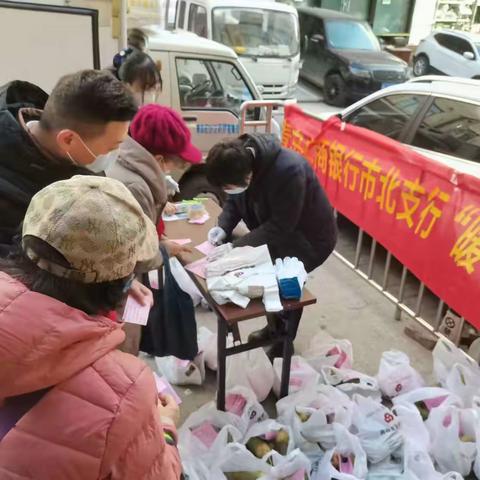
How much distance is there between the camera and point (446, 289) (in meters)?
3.25

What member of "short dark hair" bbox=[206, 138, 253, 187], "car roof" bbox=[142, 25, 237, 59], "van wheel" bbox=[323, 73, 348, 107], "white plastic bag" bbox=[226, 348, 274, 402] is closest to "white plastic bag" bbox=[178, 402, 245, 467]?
"white plastic bag" bbox=[226, 348, 274, 402]

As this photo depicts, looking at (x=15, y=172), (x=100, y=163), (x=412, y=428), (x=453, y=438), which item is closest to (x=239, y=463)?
(x=412, y=428)

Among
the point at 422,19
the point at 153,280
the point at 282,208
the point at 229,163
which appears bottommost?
the point at 153,280

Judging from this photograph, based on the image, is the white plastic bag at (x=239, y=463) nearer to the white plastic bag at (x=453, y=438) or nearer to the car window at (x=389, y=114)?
the white plastic bag at (x=453, y=438)

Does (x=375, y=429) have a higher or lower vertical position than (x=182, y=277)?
lower

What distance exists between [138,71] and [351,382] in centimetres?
251

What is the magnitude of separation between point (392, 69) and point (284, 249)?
385 inches

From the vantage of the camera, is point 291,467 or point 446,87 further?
point 446,87

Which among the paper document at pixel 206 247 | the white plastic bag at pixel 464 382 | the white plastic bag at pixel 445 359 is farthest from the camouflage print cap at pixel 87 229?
the white plastic bag at pixel 445 359

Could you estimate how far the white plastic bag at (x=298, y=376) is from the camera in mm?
3023

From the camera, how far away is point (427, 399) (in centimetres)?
285

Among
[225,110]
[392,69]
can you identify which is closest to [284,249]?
[225,110]

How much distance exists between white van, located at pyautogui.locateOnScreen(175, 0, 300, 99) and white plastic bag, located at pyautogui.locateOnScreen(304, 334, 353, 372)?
728cm

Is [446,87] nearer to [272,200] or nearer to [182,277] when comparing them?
[272,200]
